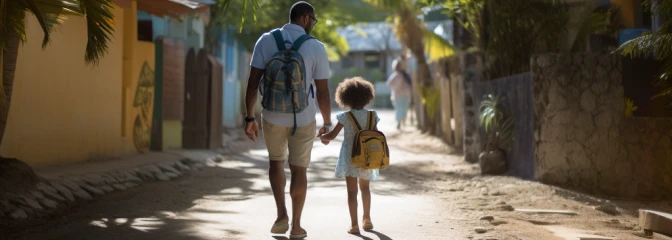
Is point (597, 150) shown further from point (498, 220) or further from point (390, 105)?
point (390, 105)

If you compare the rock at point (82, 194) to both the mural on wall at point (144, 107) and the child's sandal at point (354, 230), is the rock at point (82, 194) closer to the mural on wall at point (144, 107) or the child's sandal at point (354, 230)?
the child's sandal at point (354, 230)

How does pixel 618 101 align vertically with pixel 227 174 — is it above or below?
above

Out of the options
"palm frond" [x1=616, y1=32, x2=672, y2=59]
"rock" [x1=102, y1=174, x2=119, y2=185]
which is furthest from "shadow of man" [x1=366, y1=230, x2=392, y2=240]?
"rock" [x1=102, y1=174, x2=119, y2=185]

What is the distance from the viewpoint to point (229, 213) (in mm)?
7348

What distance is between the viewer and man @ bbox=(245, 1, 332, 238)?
588 centimetres

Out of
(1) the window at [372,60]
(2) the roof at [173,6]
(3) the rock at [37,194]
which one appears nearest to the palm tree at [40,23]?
(3) the rock at [37,194]

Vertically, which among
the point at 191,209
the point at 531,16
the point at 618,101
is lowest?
the point at 191,209

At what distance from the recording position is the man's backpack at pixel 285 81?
5.75 metres

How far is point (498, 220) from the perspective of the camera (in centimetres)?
→ 697

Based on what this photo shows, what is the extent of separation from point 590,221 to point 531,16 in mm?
4327

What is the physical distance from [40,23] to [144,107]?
6.93 meters

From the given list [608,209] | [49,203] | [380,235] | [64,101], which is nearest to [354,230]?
[380,235]

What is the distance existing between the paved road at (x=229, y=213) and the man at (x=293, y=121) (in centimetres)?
28

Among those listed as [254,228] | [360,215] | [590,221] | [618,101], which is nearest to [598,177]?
[618,101]
